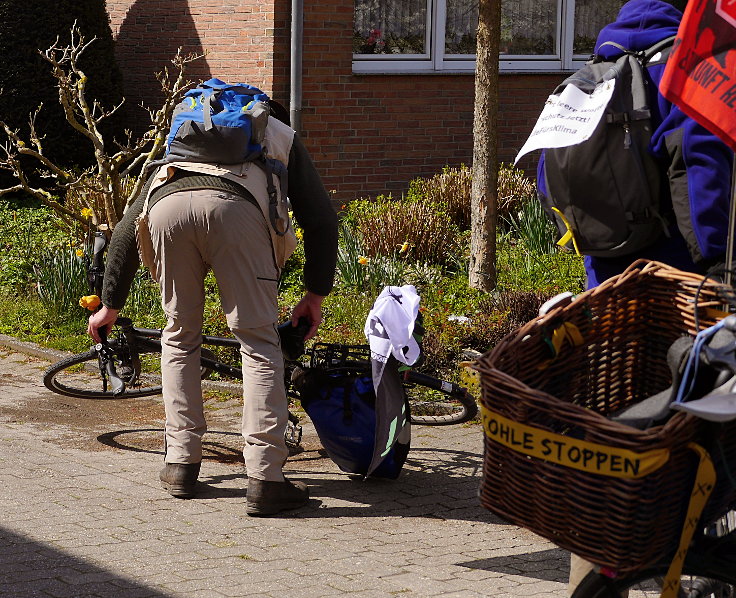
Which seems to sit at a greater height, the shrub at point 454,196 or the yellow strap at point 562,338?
the yellow strap at point 562,338

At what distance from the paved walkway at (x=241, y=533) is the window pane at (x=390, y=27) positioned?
774 centimetres

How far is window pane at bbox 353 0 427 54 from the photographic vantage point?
1290cm

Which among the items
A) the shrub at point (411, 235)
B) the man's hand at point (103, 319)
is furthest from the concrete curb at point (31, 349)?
the shrub at point (411, 235)

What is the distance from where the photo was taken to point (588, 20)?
48.1 ft

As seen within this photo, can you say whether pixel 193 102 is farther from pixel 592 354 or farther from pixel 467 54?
pixel 467 54

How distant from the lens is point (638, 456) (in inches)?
94.5

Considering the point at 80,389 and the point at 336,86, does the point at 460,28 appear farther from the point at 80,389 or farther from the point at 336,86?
the point at 80,389

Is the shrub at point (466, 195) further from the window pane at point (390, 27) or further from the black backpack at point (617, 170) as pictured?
the black backpack at point (617, 170)

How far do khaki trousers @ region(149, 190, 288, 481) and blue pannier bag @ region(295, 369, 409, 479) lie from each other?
0.33 m

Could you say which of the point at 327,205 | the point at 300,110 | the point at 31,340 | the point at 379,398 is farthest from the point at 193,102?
the point at 300,110

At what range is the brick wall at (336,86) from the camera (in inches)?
480

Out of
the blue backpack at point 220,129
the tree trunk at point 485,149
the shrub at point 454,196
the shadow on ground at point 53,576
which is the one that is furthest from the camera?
the shrub at point 454,196

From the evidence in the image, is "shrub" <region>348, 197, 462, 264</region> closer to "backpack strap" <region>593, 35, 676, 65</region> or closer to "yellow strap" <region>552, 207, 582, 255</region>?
"yellow strap" <region>552, 207, 582, 255</region>

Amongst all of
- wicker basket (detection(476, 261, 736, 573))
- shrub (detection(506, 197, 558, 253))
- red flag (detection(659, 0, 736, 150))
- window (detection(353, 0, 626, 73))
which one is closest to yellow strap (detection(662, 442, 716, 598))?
wicker basket (detection(476, 261, 736, 573))
